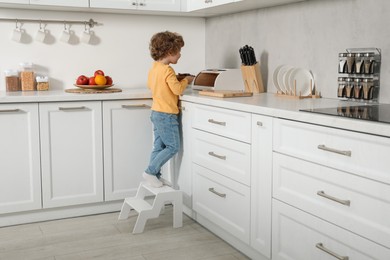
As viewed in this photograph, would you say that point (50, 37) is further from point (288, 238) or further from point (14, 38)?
point (288, 238)

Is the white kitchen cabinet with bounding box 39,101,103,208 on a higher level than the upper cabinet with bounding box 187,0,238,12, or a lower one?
lower

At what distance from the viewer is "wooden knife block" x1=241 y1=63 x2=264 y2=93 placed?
10.6 ft

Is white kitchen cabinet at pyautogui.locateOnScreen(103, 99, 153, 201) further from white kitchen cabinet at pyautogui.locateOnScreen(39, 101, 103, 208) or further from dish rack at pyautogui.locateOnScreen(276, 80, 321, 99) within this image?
dish rack at pyautogui.locateOnScreen(276, 80, 321, 99)

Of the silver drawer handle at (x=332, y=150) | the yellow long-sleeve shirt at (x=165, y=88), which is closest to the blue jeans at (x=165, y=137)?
the yellow long-sleeve shirt at (x=165, y=88)

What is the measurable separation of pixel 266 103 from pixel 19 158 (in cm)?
155

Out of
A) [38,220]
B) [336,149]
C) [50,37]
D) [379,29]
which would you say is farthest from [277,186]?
[50,37]

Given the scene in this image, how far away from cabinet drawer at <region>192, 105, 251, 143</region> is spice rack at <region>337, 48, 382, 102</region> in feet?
1.79

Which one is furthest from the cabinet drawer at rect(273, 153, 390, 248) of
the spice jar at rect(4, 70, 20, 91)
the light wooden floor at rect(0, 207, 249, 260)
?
the spice jar at rect(4, 70, 20, 91)

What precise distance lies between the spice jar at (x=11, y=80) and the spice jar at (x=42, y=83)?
14 cm

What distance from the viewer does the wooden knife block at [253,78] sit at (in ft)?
10.6

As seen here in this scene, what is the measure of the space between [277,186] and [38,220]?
167cm

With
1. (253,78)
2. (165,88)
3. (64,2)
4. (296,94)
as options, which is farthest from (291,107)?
(64,2)

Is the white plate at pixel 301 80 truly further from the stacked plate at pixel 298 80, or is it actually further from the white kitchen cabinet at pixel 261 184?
the white kitchen cabinet at pixel 261 184

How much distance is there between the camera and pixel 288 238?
7.52ft
